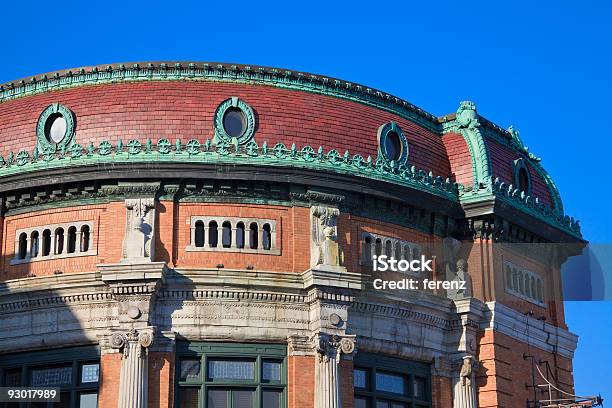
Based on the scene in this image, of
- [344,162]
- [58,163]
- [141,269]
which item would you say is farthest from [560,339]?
[58,163]

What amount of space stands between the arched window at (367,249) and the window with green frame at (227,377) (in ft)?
15.5

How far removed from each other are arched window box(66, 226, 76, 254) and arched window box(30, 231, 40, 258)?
110 cm

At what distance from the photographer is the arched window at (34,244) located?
3925 cm

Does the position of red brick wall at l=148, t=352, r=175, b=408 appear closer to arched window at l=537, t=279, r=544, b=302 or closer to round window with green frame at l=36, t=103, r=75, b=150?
round window with green frame at l=36, t=103, r=75, b=150

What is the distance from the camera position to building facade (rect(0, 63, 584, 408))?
37.4 metres

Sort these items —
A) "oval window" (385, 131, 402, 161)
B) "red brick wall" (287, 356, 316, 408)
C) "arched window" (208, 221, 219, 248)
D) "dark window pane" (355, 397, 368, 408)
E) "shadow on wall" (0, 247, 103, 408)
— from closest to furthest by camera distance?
1. "red brick wall" (287, 356, 316, 408)
2. "shadow on wall" (0, 247, 103, 408)
3. "arched window" (208, 221, 219, 248)
4. "dark window pane" (355, 397, 368, 408)
5. "oval window" (385, 131, 402, 161)

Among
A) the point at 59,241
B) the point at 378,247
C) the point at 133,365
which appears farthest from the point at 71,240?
the point at 378,247

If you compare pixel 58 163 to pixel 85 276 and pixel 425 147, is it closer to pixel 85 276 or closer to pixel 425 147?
pixel 85 276

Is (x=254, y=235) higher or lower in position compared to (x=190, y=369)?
higher

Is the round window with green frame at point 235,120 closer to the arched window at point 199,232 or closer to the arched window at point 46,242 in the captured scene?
the arched window at point 199,232

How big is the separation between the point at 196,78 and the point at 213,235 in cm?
572

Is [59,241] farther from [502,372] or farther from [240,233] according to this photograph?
[502,372]

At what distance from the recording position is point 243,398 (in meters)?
37.5

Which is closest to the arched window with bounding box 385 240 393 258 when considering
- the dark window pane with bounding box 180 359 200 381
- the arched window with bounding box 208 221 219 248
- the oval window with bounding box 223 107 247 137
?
the arched window with bounding box 208 221 219 248
